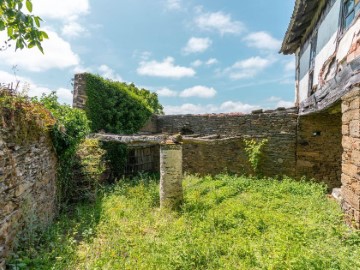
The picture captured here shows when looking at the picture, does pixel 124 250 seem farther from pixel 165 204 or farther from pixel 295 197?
pixel 295 197

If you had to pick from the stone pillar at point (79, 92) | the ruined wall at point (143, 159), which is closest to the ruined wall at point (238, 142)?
the ruined wall at point (143, 159)

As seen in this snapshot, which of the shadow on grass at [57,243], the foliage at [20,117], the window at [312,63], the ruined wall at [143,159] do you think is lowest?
the shadow on grass at [57,243]

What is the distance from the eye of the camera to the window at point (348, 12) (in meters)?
4.61

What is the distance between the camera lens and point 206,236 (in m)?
4.38

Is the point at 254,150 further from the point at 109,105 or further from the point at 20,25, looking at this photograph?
the point at 20,25

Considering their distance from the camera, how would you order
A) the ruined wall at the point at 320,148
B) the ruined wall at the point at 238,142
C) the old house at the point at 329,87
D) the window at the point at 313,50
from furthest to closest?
the ruined wall at the point at 238,142
the ruined wall at the point at 320,148
the window at the point at 313,50
the old house at the point at 329,87

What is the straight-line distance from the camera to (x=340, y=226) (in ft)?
13.4

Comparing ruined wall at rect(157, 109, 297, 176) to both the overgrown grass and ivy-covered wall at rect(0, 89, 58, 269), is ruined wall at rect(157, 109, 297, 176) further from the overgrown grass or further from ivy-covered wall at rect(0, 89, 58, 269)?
ivy-covered wall at rect(0, 89, 58, 269)

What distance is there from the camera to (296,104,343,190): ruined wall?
8383 mm

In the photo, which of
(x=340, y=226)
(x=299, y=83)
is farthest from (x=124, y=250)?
(x=299, y=83)

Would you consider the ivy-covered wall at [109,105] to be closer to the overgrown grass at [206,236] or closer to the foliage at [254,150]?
the overgrown grass at [206,236]

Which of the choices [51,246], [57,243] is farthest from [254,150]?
[51,246]

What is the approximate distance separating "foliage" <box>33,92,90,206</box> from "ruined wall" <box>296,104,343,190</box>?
7408mm

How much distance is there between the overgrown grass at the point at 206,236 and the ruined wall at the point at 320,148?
2.15 metres
